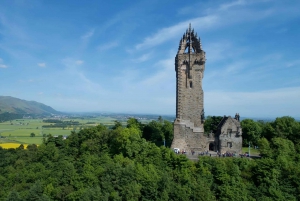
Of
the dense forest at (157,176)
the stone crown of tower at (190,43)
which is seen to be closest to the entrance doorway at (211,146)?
the dense forest at (157,176)

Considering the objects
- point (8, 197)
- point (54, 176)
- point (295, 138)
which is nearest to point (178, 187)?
point (54, 176)

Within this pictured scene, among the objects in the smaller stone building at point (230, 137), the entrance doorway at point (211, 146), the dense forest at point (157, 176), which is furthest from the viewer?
the entrance doorway at point (211, 146)

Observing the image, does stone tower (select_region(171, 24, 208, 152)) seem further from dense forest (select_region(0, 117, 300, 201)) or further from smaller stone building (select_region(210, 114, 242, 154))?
dense forest (select_region(0, 117, 300, 201))

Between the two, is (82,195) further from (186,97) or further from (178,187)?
(186,97)

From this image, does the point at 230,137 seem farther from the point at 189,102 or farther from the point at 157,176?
the point at 157,176

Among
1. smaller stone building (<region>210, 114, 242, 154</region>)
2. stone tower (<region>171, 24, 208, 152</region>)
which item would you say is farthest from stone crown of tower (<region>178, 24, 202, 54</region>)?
smaller stone building (<region>210, 114, 242, 154</region>)

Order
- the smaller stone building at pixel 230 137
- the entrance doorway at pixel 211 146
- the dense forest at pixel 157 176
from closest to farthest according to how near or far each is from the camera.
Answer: the dense forest at pixel 157 176 → the smaller stone building at pixel 230 137 → the entrance doorway at pixel 211 146

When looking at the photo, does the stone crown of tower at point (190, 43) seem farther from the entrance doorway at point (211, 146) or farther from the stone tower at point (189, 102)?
the entrance doorway at point (211, 146)

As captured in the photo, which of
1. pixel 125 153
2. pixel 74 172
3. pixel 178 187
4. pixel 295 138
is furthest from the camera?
pixel 295 138
